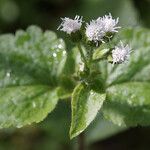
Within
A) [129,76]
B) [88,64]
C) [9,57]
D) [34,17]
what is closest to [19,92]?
[9,57]

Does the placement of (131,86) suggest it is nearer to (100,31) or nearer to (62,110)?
(100,31)

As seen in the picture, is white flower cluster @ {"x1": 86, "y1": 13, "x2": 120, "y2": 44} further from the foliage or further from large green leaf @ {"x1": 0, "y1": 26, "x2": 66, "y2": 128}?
large green leaf @ {"x1": 0, "y1": 26, "x2": 66, "y2": 128}

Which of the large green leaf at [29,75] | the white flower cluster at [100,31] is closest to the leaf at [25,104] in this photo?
the large green leaf at [29,75]

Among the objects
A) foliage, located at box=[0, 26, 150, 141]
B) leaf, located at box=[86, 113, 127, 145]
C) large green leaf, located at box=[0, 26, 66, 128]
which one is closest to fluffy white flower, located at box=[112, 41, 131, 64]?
foliage, located at box=[0, 26, 150, 141]

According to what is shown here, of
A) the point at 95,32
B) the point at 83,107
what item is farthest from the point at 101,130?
the point at 95,32

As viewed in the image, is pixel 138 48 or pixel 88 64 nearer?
pixel 88 64

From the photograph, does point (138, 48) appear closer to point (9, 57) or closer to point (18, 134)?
point (9, 57)
